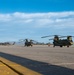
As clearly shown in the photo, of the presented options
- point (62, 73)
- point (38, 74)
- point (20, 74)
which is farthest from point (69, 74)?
point (20, 74)

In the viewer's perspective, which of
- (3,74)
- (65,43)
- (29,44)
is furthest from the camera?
(29,44)

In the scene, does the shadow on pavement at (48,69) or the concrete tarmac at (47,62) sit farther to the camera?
the concrete tarmac at (47,62)

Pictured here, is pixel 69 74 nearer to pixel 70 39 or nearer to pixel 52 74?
pixel 52 74

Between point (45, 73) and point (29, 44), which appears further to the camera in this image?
point (29, 44)

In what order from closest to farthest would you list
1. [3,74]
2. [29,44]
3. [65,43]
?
[3,74], [65,43], [29,44]

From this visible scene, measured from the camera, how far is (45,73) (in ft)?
43.4

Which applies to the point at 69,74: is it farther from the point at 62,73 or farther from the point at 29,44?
the point at 29,44

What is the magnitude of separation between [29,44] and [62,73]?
99.6 meters

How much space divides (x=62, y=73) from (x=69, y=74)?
1.63 feet

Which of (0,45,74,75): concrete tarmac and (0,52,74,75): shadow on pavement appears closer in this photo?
(0,52,74,75): shadow on pavement

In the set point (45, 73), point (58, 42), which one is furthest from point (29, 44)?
point (45, 73)

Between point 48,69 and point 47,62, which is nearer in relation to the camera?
point 48,69

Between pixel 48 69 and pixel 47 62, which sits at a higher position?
pixel 47 62

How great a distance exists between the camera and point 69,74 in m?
12.7
